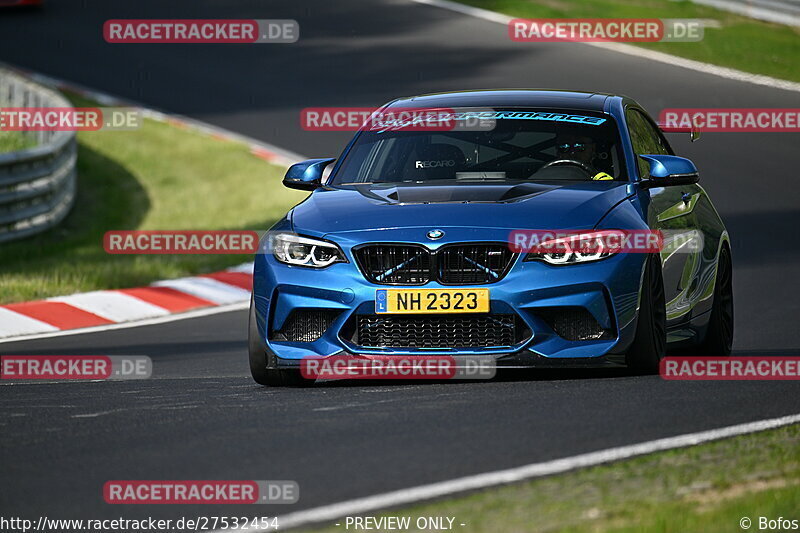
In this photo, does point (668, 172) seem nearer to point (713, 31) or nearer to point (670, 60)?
point (670, 60)

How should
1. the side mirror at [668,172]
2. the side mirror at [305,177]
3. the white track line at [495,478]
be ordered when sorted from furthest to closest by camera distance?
the side mirror at [305,177]
the side mirror at [668,172]
the white track line at [495,478]

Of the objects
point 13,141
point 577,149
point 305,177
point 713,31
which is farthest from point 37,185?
point 713,31

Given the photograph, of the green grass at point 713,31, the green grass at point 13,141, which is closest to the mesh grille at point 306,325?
the green grass at point 13,141

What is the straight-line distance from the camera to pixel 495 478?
5.40 meters

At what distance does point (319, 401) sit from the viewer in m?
7.30

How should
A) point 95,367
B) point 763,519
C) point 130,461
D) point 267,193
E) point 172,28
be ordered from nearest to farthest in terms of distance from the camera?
point 763,519
point 130,461
point 95,367
point 267,193
point 172,28

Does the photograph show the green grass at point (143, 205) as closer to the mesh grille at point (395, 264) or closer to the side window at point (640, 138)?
the side window at point (640, 138)

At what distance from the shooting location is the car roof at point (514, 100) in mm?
9086

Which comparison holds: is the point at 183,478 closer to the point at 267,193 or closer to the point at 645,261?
the point at 645,261

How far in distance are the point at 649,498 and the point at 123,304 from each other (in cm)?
839

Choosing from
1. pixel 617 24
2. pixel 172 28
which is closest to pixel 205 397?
pixel 617 24

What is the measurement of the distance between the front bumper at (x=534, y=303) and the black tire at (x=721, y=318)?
162 cm

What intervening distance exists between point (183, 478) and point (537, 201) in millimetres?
2851

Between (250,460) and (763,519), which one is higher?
(763,519)
